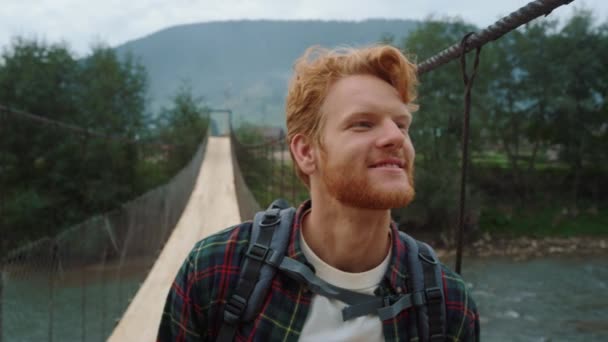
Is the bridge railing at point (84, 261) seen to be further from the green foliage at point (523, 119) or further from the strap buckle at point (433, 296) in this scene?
the green foliage at point (523, 119)

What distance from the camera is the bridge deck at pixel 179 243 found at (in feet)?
7.48

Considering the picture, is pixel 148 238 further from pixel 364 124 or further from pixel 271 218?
pixel 364 124

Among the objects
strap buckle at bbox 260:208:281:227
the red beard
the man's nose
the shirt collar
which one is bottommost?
the shirt collar

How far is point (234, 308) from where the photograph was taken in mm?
790

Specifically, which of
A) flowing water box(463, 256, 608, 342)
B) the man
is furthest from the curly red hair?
flowing water box(463, 256, 608, 342)

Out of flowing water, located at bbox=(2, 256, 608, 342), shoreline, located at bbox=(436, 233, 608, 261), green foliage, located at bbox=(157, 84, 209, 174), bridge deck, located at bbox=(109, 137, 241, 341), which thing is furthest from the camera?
green foliage, located at bbox=(157, 84, 209, 174)

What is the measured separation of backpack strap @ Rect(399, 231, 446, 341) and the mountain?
164 m

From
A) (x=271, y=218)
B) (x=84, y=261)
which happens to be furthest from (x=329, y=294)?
(x=84, y=261)

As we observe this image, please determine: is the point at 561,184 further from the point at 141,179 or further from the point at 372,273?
the point at 372,273

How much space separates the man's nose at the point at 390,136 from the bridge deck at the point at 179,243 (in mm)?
1534

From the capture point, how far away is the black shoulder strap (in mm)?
790

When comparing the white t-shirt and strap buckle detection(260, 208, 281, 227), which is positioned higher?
strap buckle detection(260, 208, 281, 227)

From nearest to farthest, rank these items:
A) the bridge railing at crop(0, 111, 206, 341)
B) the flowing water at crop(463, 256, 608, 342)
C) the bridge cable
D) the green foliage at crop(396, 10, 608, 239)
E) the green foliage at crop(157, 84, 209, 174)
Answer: the bridge cable, the bridge railing at crop(0, 111, 206, 341), the flowing water at crop(463, 256, 608, 342), the green foliage at crop(396, 10, 608, 239), the green foliage at crop(157, 84, 209, 174)

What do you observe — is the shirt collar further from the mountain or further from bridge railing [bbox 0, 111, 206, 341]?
the mountain
